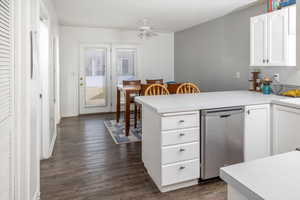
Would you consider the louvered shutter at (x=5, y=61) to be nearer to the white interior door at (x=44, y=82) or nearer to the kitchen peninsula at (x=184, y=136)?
the kitchen peninsula at (x=184, y=136)

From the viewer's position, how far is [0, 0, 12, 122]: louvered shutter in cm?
122

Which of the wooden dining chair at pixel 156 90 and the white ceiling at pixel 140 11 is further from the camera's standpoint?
the white ceiling at pixel 140 11

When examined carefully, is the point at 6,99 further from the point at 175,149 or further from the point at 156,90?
the point at 156,90

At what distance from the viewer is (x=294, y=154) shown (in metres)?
0.82

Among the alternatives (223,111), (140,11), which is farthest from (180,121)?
(140,11)

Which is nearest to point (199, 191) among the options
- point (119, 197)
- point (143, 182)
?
point (143, 182)

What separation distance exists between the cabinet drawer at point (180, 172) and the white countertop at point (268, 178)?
4.72 ft

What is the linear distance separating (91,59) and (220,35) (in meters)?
3.70

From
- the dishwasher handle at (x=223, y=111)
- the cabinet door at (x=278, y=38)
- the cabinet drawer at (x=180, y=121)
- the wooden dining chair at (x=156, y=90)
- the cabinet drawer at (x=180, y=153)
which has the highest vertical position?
the cabinet door at (x=278, y=38)

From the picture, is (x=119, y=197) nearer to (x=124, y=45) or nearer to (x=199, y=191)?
(x=199, y=191)

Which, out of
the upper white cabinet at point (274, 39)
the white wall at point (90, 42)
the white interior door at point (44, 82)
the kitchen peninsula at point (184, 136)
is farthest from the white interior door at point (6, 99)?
the white wall at point (90, 42)

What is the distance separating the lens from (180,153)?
2158 millimetres

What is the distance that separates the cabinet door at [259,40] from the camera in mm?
2934

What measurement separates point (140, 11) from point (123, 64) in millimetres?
2402
